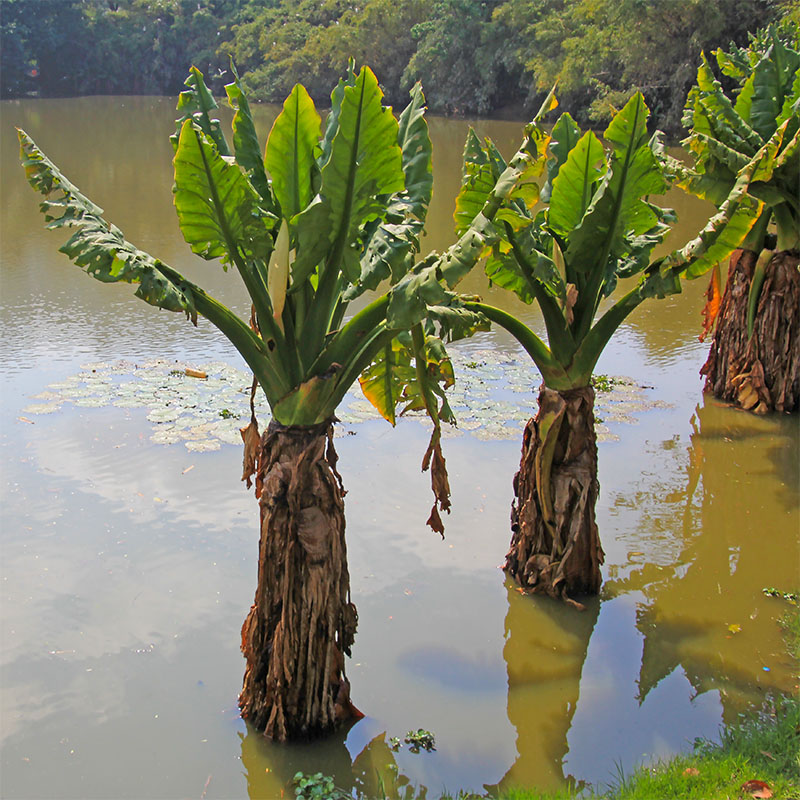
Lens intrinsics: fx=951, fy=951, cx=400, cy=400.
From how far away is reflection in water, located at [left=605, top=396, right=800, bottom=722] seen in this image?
444 centimetres

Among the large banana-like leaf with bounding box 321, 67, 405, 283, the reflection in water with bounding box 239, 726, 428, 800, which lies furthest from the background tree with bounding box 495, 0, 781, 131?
the reflection in water with bounding box 239, 726, 428, 800

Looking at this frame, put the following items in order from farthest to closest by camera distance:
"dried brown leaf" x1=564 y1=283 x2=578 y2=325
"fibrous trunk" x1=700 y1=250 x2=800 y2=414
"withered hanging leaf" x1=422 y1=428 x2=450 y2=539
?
"fibrous trunk" x1=700 y1=250 x2=800 y2=414
"dried brown leaf" x1=564 y1=283 x2=578 y2=325
"withered hanging leaf" x1=422 y1=428 x2=450 y2=539

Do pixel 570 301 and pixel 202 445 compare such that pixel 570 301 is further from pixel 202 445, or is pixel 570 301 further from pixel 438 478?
pixel 202 445

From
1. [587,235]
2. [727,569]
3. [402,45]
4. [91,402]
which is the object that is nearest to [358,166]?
[587,235]

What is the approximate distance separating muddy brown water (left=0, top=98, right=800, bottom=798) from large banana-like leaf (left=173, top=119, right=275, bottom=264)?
197cm

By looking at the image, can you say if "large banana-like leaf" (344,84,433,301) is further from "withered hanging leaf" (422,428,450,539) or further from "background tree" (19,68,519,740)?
"withered hanging leaf" (422,428,450,539)

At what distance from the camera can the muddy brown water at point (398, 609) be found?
12.8 ft

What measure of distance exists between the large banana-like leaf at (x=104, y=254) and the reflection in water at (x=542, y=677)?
2227 millimetres

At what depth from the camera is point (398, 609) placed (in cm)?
490

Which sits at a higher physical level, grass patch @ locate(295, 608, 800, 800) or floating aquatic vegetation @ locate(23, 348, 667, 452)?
floating aquatic vegetation @ locate(23, 348, 667, 452)

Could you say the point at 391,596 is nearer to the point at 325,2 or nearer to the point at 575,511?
the point at 575,511

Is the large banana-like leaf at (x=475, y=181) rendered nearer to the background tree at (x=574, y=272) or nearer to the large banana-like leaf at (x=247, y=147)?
the background tree at (x=574, y=272)

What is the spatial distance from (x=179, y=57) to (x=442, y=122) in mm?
23667

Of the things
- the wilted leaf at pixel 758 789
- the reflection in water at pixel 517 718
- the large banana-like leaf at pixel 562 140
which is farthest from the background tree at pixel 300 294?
the wilted leaf at pixel 758 789
